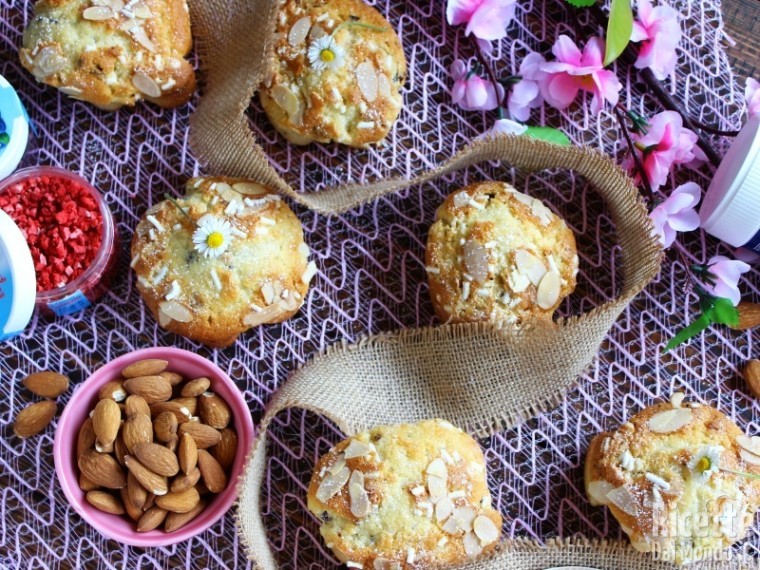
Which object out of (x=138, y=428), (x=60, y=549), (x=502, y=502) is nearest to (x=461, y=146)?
(x=502, y=502)

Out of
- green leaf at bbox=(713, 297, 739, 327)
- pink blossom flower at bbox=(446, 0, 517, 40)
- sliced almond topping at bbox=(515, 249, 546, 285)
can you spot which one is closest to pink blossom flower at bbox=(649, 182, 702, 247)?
green leaf at bbox=(713, 297, 739, 327)

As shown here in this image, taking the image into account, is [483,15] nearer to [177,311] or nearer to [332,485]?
[177,311]

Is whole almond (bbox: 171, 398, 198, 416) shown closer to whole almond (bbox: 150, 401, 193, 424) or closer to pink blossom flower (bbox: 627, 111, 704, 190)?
whole almond (bbox: 150, 401, 193, 424)

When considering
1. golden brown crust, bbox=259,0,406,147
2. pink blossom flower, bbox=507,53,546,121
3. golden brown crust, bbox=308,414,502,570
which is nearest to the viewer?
golden brown crust, bbox=308,414,502,570

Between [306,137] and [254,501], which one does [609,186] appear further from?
[254,501]

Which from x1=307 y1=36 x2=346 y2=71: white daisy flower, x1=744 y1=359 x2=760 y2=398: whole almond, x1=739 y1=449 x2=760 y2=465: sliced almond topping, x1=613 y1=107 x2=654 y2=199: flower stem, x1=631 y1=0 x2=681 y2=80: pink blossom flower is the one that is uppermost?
x1=631 y1=0 x2=681 y2=80: pink blossom flower
